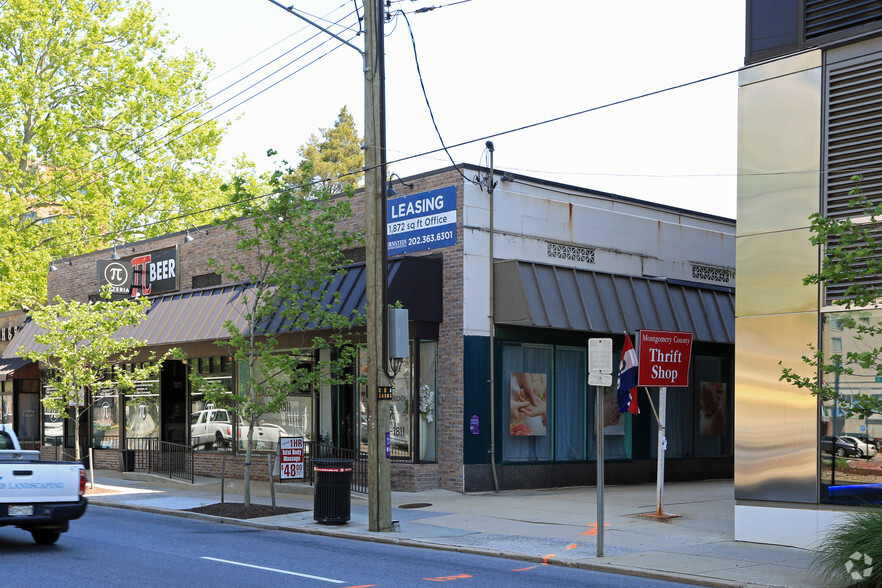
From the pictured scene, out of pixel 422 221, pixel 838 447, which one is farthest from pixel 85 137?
pixel 838 447

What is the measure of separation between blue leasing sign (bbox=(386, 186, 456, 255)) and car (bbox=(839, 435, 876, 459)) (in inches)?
381

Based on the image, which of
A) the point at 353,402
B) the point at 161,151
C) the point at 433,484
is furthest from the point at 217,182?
the point at 433,484

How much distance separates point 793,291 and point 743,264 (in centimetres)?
89

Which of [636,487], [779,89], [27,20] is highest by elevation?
[27,20]

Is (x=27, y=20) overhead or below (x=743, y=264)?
overhead

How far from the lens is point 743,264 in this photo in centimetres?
1434

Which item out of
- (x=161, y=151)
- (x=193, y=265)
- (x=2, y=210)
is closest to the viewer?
(x=193, y=265)

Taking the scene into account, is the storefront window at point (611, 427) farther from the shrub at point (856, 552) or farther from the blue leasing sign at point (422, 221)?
the shrub at point (856, 552)

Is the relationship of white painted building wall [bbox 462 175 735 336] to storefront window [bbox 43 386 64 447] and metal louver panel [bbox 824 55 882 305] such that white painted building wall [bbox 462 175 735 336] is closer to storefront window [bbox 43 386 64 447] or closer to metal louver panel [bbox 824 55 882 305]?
metal louver panel [bbox 824 55 882 305]

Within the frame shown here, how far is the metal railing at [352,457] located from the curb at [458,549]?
131 inches

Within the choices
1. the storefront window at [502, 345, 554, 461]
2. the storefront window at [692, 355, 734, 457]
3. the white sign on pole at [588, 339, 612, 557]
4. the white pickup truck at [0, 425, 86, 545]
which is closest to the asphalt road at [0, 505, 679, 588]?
the white pickup truck at [0, 425, 86, 545]

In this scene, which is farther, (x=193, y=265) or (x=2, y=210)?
(x=2, y=210)

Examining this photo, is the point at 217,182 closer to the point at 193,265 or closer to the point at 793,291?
the point at 193,265

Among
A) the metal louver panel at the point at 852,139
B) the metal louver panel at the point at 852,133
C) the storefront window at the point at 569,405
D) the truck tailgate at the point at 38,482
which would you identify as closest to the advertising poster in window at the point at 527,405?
the storefront window at the point at 569,405
